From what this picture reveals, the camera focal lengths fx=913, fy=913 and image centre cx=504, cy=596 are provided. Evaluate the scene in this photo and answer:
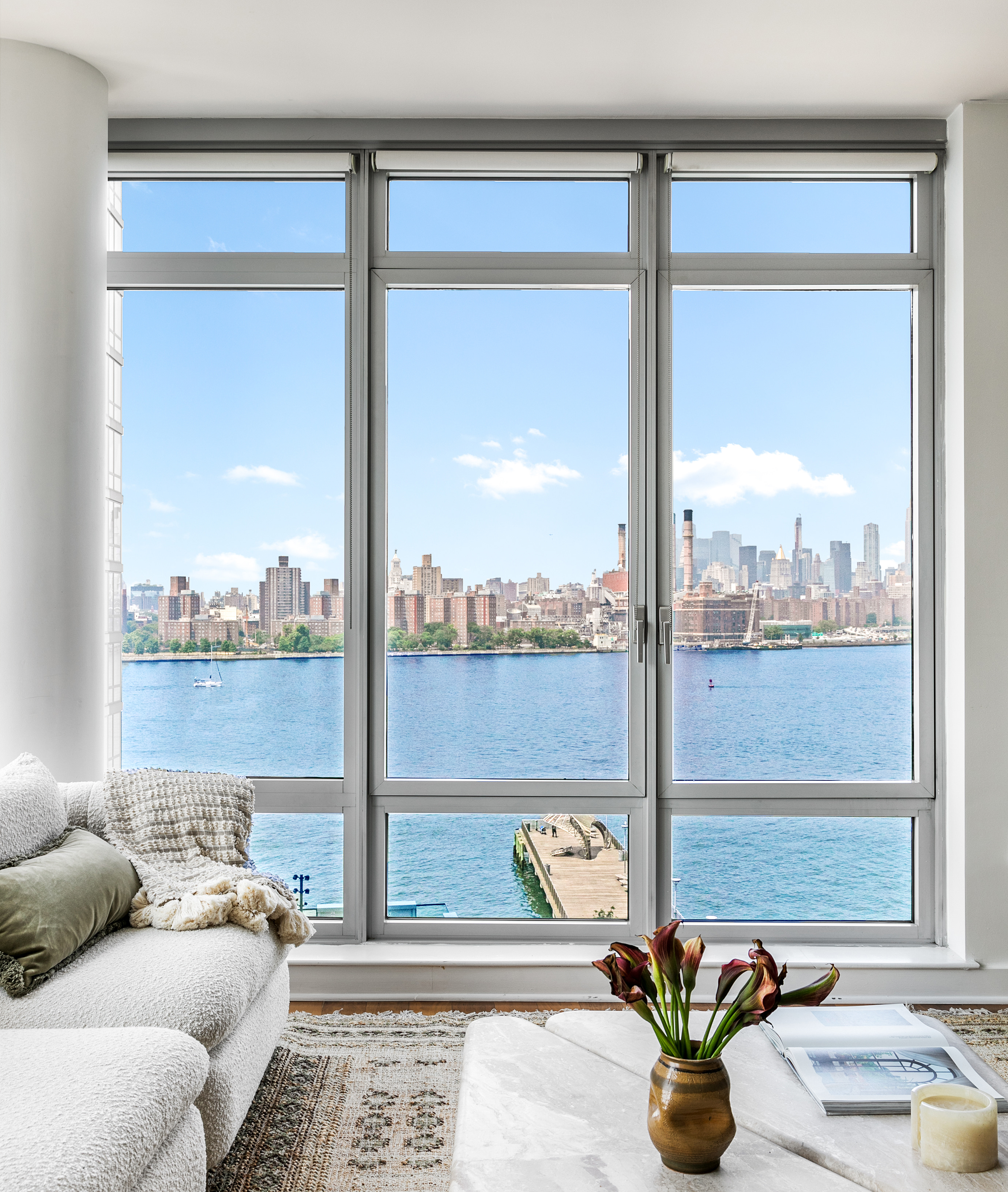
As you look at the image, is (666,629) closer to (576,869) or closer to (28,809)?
(576,869)

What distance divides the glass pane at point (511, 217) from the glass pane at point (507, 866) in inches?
81.2

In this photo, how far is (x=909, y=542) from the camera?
3.30 meters

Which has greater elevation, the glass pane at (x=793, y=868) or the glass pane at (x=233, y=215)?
the glass pane at (x=233, y=215)

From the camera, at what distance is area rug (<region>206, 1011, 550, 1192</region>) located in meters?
2.04

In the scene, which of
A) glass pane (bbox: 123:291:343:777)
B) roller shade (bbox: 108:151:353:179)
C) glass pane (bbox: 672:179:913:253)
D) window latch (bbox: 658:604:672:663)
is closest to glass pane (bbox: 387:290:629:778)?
window latch (bbox: 658:604:672:663)

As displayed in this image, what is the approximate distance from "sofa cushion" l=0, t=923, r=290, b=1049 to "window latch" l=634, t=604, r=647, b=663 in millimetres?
1660

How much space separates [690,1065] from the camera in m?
1.35

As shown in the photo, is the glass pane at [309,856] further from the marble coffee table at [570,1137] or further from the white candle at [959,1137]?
the white candle at [959,1137]

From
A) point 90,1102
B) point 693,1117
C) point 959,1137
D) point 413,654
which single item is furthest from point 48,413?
point 959,1137

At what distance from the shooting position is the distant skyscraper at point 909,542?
330cm

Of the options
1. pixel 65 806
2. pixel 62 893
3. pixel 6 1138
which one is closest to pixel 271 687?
pixel 65 806

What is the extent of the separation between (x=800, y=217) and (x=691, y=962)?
9.42 ft

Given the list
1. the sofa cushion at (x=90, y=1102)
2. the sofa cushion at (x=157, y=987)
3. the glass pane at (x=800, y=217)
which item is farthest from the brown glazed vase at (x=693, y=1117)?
the glass pane at (x=800, y=217)

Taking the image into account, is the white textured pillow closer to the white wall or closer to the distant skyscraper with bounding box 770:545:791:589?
Answer: the distant skyscraper with bounding box 770:545:791:589
